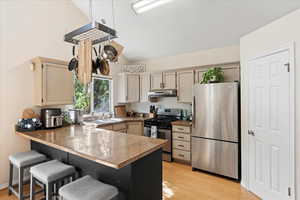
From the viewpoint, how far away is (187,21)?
311 cm

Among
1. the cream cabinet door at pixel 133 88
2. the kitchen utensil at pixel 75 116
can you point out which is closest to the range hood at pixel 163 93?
the cream cabinet door at pixel 133 88

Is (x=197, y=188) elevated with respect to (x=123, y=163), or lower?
lower

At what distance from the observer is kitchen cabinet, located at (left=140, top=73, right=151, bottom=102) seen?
14.7ft

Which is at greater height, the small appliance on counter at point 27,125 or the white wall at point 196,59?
the white wall at point 196,59

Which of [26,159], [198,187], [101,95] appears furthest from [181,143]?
[26,159]

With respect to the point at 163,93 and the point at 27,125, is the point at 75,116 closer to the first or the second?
the point at 27,125

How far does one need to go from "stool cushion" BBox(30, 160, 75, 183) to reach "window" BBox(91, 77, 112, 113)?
90.8 inches

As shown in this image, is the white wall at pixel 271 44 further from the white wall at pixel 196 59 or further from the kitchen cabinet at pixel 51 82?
the kitchen cabinet at pixel 51 82

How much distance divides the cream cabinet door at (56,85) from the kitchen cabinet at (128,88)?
5.24 ft

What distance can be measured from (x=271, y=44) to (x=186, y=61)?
1984mm

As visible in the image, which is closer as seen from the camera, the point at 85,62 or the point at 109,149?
the point at 109,149

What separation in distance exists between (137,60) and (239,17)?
297 cm

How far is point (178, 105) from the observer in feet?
13.7

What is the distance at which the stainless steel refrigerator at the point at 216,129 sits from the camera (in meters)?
2.82
